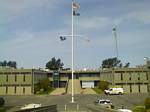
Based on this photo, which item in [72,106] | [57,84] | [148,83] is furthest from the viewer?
[57,84]

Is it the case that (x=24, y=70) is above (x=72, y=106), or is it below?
above

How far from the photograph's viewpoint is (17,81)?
110375mm

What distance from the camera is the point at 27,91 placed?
10962 cm

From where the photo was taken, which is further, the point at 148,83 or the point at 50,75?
the point at 50,75

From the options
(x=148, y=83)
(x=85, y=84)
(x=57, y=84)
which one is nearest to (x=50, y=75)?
(x=57, y=84)

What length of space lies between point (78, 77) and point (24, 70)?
3555cm

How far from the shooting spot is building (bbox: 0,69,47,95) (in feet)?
360

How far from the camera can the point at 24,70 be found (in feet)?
366

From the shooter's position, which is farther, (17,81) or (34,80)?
(34,80)

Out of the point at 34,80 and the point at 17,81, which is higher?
the point at 34,80

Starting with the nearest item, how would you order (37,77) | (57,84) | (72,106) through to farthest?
(72,106), (37,77), (57,84)

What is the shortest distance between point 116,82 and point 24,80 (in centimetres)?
2961

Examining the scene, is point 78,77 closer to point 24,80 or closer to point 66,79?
point 66,79

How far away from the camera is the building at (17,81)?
109875 mm
